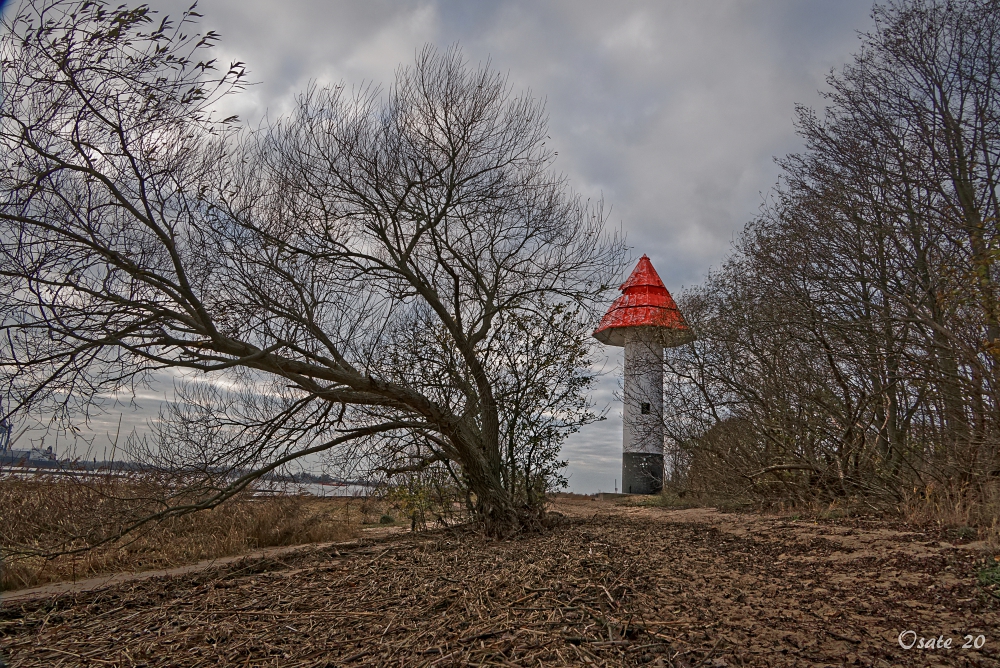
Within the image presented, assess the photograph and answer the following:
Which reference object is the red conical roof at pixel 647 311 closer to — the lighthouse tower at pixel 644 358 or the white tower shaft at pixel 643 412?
the lighthouse tower at pixel 644 358

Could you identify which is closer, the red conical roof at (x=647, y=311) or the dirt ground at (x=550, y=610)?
the dirt ground at (x=550, y=610)

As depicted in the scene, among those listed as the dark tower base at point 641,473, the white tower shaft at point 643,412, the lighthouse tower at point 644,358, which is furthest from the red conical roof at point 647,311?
the dark tower base at point 641,473

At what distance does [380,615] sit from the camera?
3.71 meters

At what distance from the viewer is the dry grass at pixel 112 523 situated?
6051 mm

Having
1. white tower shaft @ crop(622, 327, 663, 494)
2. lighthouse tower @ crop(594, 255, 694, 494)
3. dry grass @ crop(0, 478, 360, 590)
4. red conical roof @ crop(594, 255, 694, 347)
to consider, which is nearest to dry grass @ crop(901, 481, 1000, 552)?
white tower shaft @ crop(622, 327, 663, 494)

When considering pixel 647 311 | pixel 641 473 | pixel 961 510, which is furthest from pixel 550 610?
pixel 641 473

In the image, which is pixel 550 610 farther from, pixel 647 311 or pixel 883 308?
pixel 647 311

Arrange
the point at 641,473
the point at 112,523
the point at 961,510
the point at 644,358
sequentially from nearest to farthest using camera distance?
the point at 112,523 < the point at 961,510 < the point at 644,358 < the point at 641,473

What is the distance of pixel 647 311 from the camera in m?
15.8

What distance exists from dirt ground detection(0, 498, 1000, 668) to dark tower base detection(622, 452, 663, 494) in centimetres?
1106

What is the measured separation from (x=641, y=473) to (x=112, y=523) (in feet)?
45.9

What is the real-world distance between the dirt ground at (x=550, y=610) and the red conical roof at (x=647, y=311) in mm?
6877

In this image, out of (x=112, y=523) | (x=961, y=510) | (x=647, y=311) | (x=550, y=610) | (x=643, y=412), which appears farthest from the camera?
(x=647, y=311)

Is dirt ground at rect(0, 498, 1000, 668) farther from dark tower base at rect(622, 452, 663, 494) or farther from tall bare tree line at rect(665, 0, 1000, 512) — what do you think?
dark tower base at rect(622, 452, 663, 494)
